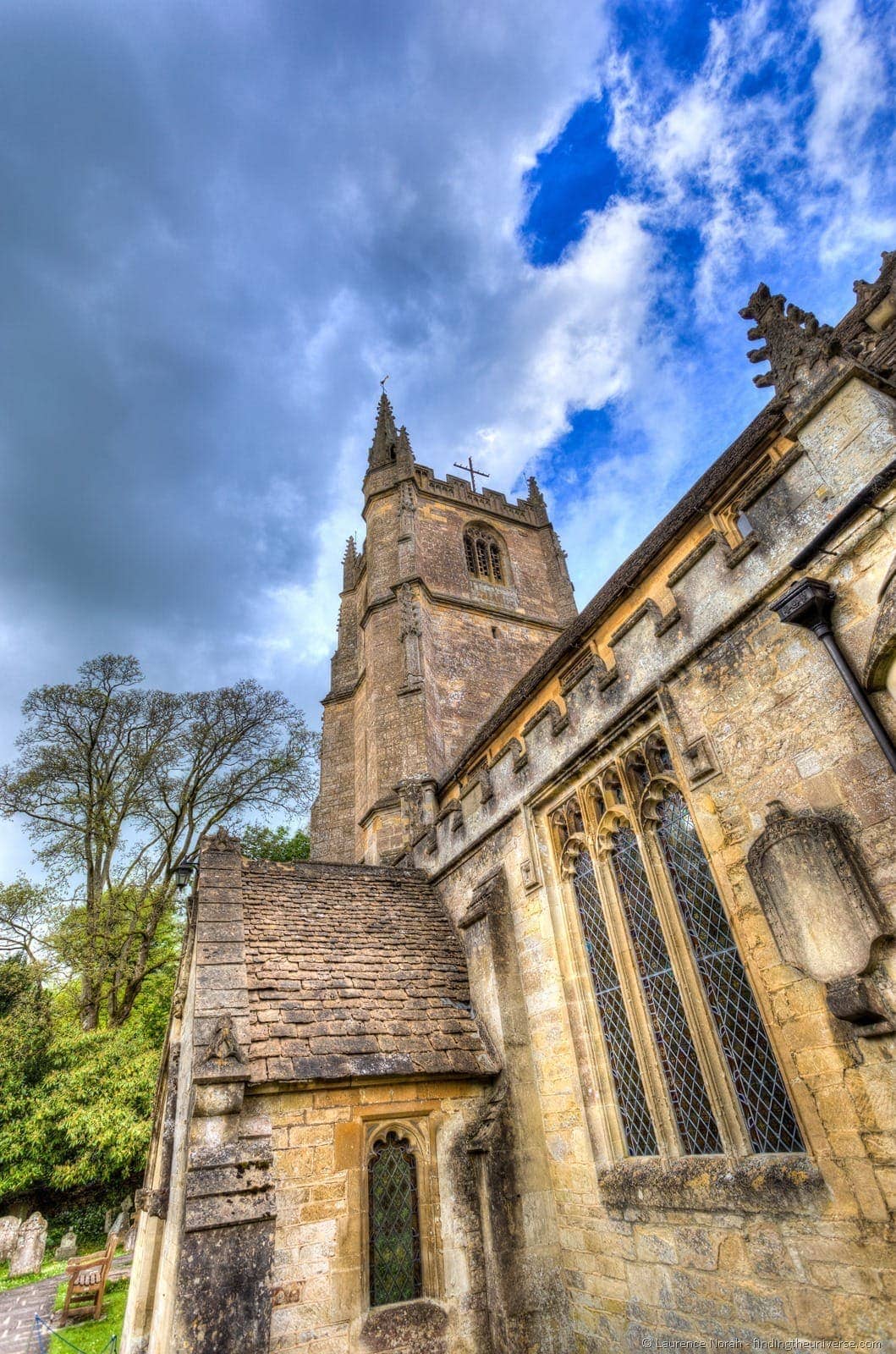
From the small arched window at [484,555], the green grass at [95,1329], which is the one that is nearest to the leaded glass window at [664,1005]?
the green grass at [95,1329]

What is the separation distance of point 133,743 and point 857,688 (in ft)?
65.5

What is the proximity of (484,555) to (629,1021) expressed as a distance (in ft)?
63.6

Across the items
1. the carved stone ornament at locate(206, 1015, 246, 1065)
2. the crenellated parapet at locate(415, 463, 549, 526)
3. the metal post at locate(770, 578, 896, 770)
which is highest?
the crenellated parapet at locate(415, 463, 549, 526)

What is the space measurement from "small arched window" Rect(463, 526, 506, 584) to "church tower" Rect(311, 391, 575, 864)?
5 cm

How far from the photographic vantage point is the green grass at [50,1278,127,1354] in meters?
9.81

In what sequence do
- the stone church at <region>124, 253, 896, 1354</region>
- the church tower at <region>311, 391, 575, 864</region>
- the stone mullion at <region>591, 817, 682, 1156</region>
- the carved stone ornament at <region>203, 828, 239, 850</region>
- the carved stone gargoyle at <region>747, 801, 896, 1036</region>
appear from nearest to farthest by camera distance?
the carved stone gargoyle at <region>747, 801, 896, 1036</region> < the stone church at <region>124, 253, 896, 1354</region> < the stone mullion at <region>591, 817, 682, 1156</region> < the carved stone ornament at <region>203, 828, 239, 850</region> < the church tower at <region>311, 391, 575, 864</region>

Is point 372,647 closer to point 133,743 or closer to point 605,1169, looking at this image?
point 133,743

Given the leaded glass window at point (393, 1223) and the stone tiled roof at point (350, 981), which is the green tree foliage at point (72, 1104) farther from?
the leaded glass window at point (393, 1223)

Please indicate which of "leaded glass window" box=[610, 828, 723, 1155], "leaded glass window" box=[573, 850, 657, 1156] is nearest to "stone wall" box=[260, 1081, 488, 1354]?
"leaded glass window" box=[573, 850, 657, 1156]

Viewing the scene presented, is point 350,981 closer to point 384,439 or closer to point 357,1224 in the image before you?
point 357,1224

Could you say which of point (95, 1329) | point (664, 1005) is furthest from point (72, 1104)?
point (664, 1005)

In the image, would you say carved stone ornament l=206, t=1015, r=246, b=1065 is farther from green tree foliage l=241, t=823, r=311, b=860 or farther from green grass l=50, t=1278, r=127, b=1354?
green tree foliage l=241, t=823, r=311, b=860

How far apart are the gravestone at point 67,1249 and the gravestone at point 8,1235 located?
1186 mm

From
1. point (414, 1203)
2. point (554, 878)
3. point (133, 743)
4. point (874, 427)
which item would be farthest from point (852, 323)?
point (133, 743)
